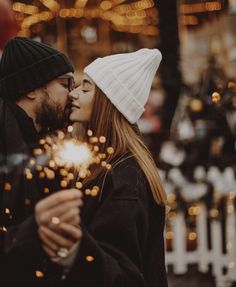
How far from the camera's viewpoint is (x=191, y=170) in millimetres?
5906

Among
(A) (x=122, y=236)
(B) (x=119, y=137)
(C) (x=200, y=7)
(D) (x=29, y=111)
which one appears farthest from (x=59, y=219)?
(C) (x=200, y=7)

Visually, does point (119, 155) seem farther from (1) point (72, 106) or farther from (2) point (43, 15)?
(2) point (43, 15)

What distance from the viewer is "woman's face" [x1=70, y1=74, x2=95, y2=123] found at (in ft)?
9.11

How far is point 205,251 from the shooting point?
232 inches

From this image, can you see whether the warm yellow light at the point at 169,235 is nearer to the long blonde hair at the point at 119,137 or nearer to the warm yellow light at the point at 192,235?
the warm yellow light at the point at 192,235

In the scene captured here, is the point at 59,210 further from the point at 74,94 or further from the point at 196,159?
the point at 196,159

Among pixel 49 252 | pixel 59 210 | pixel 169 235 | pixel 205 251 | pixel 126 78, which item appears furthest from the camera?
pixel 169 235

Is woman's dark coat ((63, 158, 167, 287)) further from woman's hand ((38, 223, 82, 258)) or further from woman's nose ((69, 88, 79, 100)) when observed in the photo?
woman's nose ((69, 88, 79, 100))

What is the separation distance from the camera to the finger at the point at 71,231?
206 centimetres

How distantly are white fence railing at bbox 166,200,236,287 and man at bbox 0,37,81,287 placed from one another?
124 inches

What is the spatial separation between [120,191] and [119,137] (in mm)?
281

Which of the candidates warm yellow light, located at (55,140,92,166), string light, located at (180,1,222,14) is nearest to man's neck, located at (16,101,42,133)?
warm yellow light, located at (55,140,92,166)

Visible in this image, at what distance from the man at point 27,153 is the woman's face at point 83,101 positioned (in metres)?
0.06

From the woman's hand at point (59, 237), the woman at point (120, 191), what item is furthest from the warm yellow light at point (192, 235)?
the woman's hand at point (59, 237)
